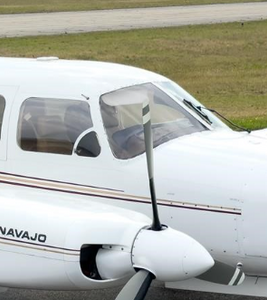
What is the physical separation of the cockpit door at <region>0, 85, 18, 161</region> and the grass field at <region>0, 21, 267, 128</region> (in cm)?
989

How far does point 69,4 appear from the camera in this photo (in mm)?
61125

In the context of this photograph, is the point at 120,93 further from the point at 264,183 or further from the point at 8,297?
the point at 8,297

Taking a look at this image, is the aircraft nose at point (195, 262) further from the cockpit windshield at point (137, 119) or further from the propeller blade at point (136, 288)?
the cockpit windshield at point (137, 119)

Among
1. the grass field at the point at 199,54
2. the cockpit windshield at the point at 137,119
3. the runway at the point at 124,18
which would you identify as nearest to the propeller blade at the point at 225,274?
the cockpit windshield at the point at 137,119

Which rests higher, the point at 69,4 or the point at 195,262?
the point at 195,262

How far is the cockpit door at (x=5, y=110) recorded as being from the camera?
762 centimetres

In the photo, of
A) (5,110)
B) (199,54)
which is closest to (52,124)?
(5,110)

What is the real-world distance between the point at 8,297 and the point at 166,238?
9.22 feet

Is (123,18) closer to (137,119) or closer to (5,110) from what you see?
(5,110)

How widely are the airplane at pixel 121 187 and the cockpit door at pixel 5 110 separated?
1 cm

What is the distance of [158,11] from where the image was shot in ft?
169

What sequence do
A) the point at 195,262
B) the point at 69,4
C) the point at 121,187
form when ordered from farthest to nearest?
1. the point at 69,4
2. the point at 121,187
3. the point at 195,262

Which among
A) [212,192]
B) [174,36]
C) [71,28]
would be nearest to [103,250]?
[212,192]

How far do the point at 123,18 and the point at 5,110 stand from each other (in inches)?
1572
